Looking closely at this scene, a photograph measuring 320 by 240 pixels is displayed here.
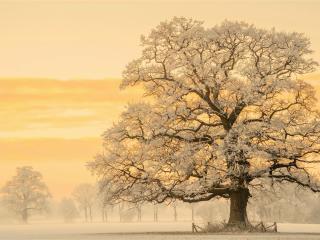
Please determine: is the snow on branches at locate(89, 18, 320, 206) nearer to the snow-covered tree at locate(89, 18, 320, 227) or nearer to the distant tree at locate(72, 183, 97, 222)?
the snow-covered tree at locate(89, 18, 320, 227)

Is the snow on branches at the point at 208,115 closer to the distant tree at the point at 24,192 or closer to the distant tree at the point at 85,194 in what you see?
the distant tree at the point at 24,192

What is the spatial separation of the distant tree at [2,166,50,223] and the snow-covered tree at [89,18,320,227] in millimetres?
86294

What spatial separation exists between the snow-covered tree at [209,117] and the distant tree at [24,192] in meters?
86.3

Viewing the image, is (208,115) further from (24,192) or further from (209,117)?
(24,192)

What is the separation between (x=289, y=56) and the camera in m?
56.9

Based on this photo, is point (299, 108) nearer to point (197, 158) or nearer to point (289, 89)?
point (289, 89)

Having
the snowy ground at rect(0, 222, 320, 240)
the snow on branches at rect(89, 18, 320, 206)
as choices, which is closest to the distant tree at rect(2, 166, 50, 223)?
the snowy ground at rect(0, 222, 320, 240)

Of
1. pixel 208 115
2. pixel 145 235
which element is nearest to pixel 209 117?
pixel 208 115

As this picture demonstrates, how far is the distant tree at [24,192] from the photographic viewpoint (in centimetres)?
14000

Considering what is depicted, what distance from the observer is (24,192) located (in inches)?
5512

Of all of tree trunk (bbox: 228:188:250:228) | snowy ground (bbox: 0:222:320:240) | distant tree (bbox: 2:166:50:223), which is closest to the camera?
snowy ground (bbox: 0:222:320:240)

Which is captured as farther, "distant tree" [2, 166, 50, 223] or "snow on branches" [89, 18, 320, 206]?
"distant tree" [2, 166, 50, 223]

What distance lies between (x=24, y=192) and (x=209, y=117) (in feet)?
294

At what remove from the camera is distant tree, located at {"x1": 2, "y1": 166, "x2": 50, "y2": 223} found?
→ 140000 millimetres
